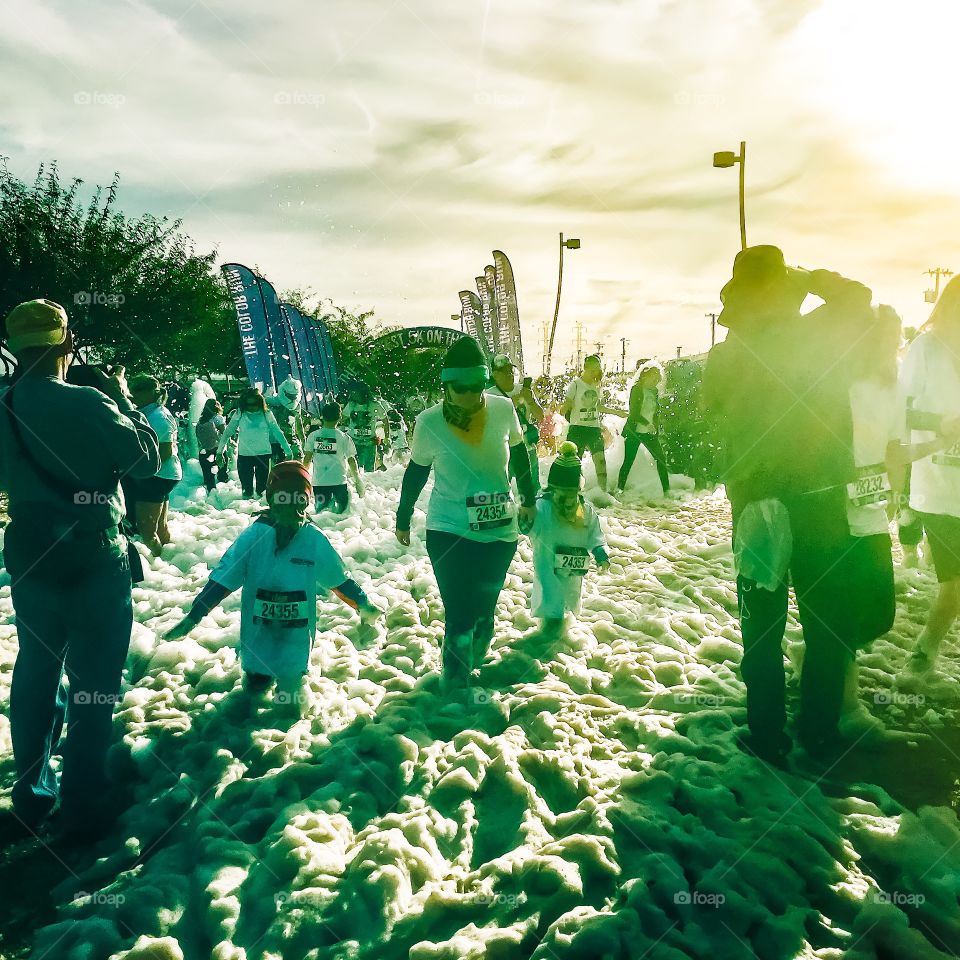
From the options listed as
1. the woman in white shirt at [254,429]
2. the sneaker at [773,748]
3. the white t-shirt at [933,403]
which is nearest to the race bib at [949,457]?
the white t-shirt at [933,403]

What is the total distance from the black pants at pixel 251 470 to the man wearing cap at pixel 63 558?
269 inches

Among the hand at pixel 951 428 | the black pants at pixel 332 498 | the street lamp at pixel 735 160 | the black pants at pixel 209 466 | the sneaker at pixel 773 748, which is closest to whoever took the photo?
the sneaker at pixel 773 748

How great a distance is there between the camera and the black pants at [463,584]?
4289mm

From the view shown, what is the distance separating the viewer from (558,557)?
5.19m

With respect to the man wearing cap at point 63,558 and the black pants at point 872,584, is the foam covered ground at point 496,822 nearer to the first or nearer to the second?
the man wearing cap at point 63,558

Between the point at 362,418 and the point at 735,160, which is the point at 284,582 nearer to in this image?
the point at 362,418

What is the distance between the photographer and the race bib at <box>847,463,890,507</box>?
3.37m

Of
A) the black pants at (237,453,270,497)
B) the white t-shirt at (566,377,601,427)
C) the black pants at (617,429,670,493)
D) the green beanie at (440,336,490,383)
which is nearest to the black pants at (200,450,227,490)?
the black pants at (237,453,270,497)

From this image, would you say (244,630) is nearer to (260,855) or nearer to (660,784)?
(260,855)

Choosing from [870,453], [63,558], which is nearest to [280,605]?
[63,558]

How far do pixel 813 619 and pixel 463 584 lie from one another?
1.94m

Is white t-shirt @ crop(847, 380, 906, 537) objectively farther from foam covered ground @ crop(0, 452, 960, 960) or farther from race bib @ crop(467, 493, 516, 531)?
race bib @ crop(467, 493, 516, 531)

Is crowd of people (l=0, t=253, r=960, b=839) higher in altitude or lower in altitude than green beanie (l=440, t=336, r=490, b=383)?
lower

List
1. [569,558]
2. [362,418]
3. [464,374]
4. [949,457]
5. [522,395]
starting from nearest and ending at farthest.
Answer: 1. [949,457]
2. [464,374]
3. [569,558]
4. [522,395]
5. [362,418]
